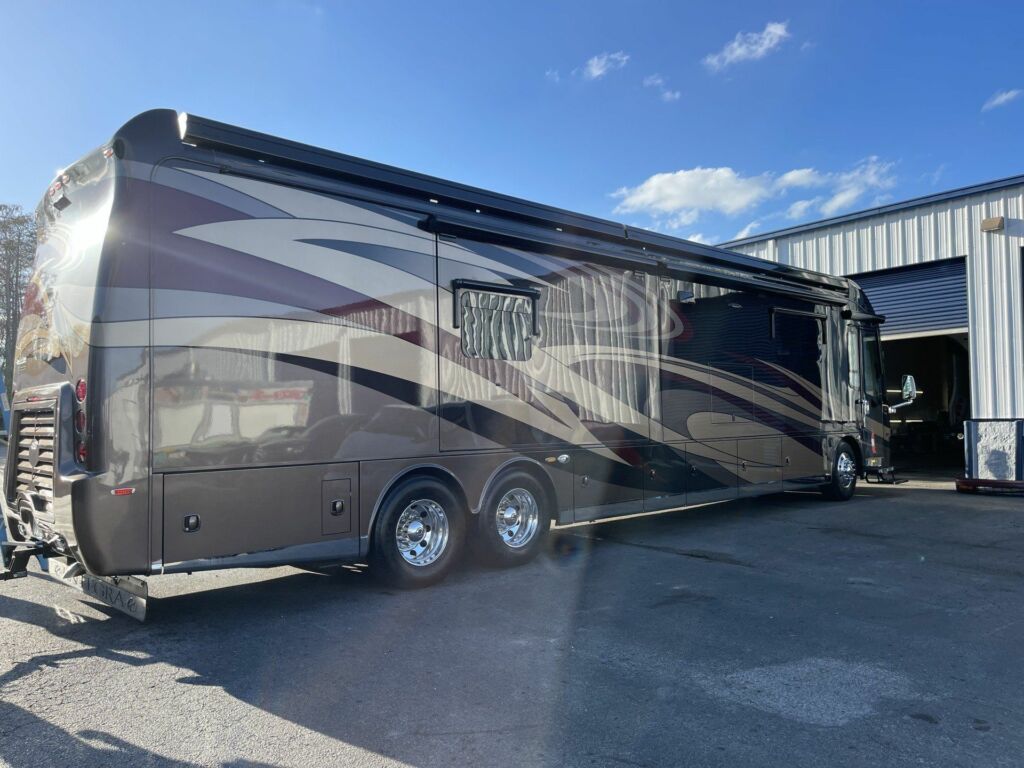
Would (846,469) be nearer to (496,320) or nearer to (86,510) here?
(496,320)

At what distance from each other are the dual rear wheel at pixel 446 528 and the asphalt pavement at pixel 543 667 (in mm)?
209

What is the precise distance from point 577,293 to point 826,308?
217 inches

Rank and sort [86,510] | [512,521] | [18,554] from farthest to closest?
[512,521] → [18,554] → [86,510]

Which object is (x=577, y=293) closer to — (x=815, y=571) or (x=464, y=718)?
(x=815, y=571)

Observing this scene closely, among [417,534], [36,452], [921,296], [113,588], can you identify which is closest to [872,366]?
[921,296]

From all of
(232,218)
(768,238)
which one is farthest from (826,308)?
(232,218)

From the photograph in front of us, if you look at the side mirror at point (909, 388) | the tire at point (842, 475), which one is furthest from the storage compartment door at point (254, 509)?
the side mirror at point (909, 388)

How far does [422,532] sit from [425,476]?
1.60 ft

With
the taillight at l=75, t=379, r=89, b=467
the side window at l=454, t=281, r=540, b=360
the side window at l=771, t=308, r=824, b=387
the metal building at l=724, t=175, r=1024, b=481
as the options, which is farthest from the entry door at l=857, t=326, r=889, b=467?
the taillight at l=75, t=379, r=89, b=467

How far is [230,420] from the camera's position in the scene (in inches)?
205

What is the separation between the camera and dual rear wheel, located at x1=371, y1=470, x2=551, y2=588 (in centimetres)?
609

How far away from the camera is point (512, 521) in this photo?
715 centimetres

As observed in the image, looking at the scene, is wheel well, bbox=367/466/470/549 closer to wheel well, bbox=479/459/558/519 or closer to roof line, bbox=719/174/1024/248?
wheel well, bbox=479/459/558/519

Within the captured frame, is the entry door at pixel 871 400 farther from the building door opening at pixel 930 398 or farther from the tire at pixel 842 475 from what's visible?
the building door opening at pixel 930 398
